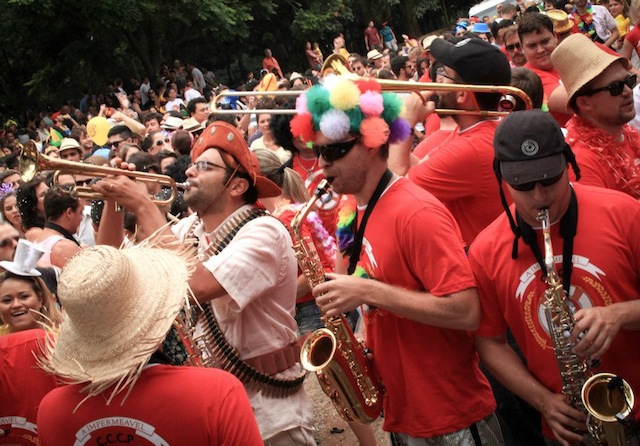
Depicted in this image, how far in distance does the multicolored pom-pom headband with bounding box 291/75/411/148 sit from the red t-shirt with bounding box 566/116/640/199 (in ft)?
2.82

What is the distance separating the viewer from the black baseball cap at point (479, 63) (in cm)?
410

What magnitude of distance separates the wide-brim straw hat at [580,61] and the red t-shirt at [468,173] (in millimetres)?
511

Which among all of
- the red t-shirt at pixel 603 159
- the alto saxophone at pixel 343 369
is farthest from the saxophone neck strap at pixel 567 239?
the alto saxophone at pixel 343 369

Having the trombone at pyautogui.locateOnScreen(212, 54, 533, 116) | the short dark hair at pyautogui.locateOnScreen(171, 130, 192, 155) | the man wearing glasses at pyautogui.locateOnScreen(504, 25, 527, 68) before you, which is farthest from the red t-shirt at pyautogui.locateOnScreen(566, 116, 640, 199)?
the short dark hair at pyautogui.locateOnScreen(171, 130, 192, 155)

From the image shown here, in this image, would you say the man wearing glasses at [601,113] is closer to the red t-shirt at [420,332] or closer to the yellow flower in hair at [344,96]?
Answer: the red t-shirt at [420,332]

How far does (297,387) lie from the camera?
4.16 metres

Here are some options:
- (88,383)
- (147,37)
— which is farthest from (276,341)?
(147,37)

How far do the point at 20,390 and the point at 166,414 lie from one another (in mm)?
1182

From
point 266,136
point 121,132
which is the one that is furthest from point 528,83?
point 121,132

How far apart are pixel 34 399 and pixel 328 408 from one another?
3491mm

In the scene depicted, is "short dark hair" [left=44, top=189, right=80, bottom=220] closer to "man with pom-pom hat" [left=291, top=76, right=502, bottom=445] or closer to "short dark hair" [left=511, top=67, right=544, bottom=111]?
"man with pom-pom hat" [left=291, top=76, right=502, bottom=445]

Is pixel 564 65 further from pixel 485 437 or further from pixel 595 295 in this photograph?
pixel 485 437

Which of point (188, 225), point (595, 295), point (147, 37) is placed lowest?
point (147, 37)

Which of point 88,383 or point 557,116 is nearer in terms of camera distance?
point 88,383
